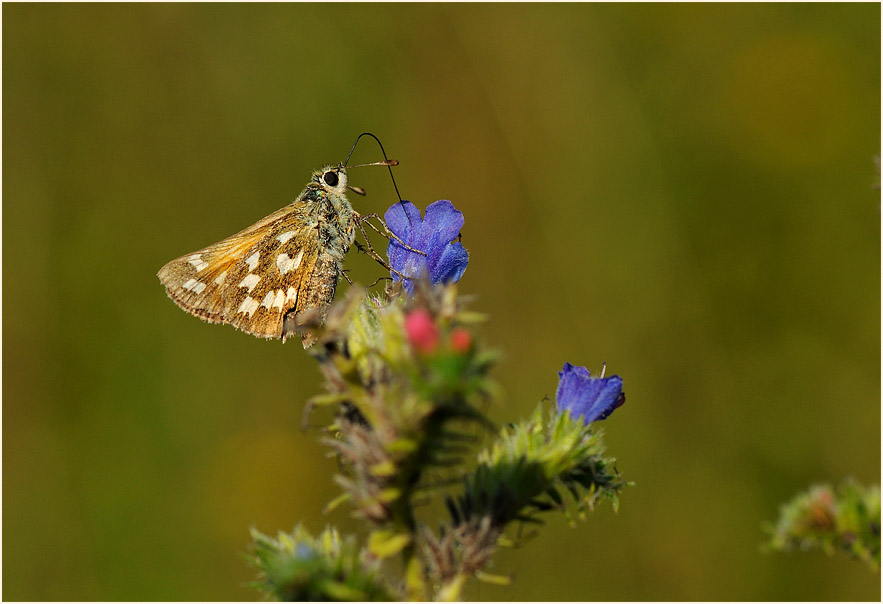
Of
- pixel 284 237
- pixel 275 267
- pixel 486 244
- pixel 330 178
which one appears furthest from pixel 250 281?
pixel 486 244

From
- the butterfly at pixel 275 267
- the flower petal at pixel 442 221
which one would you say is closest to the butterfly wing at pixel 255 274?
the butterfly at pixel 275 267

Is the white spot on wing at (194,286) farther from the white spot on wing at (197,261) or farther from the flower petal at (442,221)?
the flower petal at (442,221)

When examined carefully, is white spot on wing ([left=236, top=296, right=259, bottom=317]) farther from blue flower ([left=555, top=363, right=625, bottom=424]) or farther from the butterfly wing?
blue flower ([left=555, top=363, right=625, bottom=424])

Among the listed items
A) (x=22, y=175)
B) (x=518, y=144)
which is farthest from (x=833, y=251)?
(x=22, y=175)

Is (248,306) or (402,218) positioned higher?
(402,218)

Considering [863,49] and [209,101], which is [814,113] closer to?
[863,49]

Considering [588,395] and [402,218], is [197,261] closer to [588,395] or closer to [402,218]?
[402,218]
